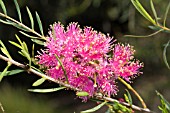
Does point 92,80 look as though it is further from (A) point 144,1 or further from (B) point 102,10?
(B) point 102,10

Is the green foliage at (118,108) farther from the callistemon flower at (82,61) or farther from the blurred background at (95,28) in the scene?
the blurred background at (95,28)

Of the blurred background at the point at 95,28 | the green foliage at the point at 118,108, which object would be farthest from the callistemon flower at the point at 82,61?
the blurred background at the point at 95,28

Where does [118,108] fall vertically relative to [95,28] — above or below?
below

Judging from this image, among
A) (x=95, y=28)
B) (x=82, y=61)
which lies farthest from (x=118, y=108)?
(x=95, y=28)

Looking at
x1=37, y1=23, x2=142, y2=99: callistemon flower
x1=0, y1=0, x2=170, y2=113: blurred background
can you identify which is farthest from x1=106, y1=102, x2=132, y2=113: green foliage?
x1=0, y1=0, x2=170, y2=113: blurred background

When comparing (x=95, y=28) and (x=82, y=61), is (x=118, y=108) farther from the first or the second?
(x=95, y=28)

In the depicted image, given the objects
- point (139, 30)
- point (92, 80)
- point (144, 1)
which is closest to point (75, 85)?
point (92, 80)
